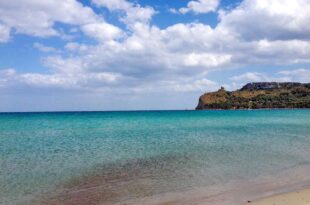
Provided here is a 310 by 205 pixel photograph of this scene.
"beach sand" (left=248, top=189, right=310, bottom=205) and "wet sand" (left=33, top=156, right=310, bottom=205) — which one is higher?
"beach sand" (left=248, top=189, right=310, bottom=205)

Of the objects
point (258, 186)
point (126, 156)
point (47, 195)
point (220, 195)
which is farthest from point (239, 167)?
point (47, 195)

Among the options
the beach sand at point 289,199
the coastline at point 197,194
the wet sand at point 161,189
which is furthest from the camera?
the wet sand at point 161,189

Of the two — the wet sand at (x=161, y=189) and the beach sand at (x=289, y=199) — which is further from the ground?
the beach sand at (x=289, y=199)

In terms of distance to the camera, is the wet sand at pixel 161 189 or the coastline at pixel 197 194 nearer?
the coastline at pixel 197 194

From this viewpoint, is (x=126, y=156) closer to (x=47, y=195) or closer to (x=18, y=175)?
(x=18, y=175)

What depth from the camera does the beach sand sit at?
1129 centimetres

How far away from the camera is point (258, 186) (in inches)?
582

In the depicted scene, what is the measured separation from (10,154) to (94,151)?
6.06m

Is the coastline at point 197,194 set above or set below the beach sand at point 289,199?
below

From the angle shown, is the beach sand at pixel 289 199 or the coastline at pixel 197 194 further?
the coastline at pixel 197 194

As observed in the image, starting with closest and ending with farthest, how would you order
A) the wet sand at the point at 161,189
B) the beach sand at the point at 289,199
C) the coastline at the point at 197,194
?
the beach sand at the point at 289,199 < the coastline at the point at 197,194 < the wet sand at the point at 161,189

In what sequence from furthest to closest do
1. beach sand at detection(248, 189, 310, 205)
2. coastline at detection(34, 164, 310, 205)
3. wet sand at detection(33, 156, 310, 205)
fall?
wet sand at detection(33, 156, 310, 205) → coastline at detection(34, 164, 310, 205) → beach sand at detection(248, 189, 310, 205)

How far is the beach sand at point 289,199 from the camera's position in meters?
11.3

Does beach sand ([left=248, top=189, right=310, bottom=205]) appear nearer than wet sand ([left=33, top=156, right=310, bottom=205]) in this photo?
Yes
